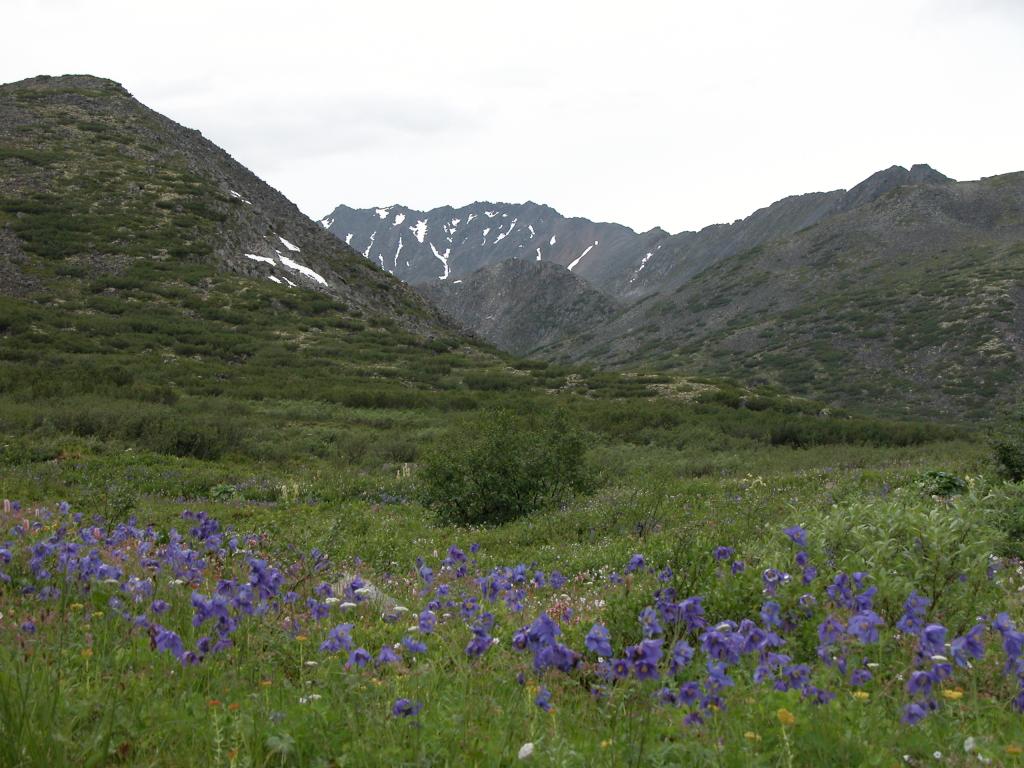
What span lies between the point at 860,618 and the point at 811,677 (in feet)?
1.79

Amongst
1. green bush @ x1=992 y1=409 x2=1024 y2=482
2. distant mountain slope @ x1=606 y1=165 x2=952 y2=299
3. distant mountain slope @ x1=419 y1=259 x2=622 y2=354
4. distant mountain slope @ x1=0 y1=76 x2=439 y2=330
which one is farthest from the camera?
distant mountain slope @ x1=419 y1=259 x2=622 y2=354

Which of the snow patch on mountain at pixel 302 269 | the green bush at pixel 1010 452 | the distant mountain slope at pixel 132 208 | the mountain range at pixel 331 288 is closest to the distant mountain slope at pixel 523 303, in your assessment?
the mountain range at pixel 331 288

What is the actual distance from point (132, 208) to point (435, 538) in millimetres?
56481

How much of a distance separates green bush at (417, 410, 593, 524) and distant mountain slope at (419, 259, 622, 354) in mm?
132660

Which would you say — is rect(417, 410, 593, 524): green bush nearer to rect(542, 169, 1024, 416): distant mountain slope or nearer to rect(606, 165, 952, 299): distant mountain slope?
rect(542, 169, 1024, 416): distant mountain slope

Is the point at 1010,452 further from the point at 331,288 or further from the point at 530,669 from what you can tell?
the point at 331,288

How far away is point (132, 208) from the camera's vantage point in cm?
5712

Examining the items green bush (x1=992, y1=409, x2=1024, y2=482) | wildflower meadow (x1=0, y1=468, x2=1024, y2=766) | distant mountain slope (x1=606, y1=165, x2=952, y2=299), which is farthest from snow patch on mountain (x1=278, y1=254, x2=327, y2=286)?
distant mountain slope (x1=606, y1=165, x2=952, y2=299)

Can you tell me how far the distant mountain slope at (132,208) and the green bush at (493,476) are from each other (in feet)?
131

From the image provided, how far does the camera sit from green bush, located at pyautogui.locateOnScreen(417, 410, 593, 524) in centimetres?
1320

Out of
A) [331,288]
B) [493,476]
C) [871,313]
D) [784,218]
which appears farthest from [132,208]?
[784,218]

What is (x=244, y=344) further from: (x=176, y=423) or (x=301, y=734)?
(x=301, y=734)

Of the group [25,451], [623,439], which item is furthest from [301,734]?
[623,439]

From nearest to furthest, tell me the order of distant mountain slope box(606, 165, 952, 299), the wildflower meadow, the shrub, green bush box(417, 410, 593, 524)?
the wildflower meadow, the shrub, green bush box(417, 410, 593, 524), distant mountain slope box(606, 165, 952, 299)
